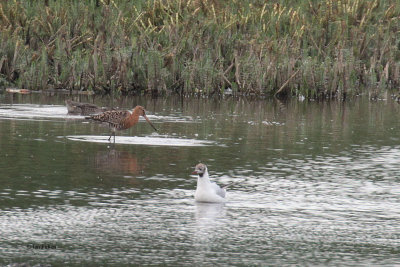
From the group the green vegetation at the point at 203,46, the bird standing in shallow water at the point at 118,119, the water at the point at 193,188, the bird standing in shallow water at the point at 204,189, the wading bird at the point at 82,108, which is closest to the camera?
the water at the point at 193,188

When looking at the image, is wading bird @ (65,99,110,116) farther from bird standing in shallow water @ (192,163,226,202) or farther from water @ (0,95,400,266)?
bird standing in shallow water @ (192,163,226,202)

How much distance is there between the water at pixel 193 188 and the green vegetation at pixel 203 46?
5892 mm

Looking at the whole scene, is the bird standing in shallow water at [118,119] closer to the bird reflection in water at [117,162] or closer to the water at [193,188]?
the water at [193,188]

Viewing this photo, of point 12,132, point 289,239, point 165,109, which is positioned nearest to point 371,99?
point 165,109

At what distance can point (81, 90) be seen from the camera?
101 feet

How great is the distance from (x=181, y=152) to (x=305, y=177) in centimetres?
316

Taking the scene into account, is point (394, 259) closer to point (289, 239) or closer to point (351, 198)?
point (289, 239)

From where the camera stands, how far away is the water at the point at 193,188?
1074 centimetres

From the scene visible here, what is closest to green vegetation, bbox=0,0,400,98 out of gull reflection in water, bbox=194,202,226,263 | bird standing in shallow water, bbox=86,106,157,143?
bird standing in shallow water, bbox=86,106,157,143

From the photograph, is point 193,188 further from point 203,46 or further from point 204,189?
point 203,46

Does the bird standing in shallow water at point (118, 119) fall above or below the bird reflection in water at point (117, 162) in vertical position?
above

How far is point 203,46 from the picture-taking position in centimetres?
3328

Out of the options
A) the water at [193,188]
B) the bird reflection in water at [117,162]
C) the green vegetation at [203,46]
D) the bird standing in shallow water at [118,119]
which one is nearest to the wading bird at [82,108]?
the water at [193,188]

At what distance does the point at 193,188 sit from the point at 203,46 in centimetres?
1893
